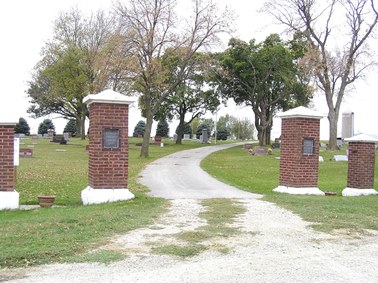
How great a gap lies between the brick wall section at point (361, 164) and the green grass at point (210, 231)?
503 centimetres

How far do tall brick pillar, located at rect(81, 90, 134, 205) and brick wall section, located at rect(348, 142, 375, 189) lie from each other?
6.91 m

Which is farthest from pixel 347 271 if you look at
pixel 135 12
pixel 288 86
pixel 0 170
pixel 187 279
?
pixel 288 86

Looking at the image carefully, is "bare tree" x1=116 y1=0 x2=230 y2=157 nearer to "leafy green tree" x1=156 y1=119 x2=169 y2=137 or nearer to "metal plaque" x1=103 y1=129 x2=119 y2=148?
"metal plaque" x1=103 y1=129 x2=119 y2=148

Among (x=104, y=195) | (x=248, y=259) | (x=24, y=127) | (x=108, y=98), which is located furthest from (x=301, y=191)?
(x=24, y=127)

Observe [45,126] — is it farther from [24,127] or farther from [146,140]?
[146,140]

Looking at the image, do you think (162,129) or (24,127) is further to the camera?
(162,129)

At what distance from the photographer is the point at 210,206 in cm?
945

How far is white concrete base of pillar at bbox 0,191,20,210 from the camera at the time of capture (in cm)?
975

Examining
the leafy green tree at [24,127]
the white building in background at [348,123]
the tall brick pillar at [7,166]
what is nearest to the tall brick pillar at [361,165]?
the tall brick pillar at [7,166]

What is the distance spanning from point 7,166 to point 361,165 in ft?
31.2

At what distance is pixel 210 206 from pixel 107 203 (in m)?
2.35

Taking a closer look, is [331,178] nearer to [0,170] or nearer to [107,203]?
[107,203]

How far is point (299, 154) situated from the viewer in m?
12.3

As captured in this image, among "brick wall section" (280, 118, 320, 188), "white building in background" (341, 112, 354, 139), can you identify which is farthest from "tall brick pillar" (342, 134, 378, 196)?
"white building in background" (341, 112, 354, 139)
